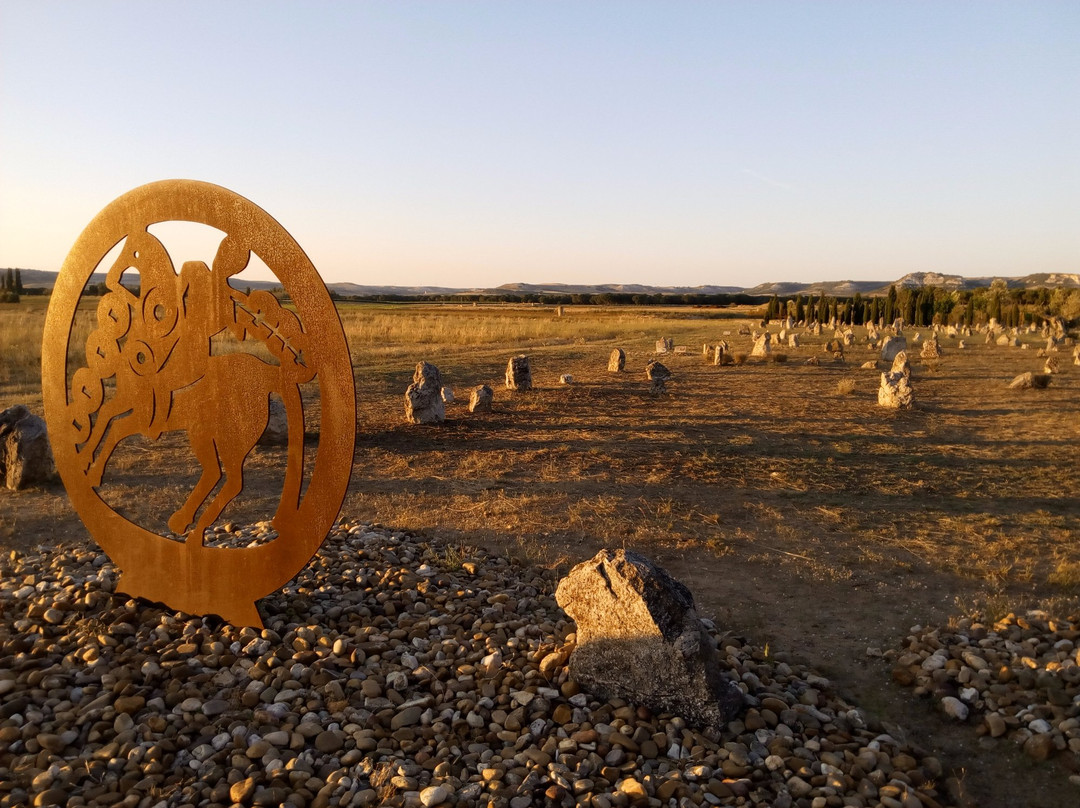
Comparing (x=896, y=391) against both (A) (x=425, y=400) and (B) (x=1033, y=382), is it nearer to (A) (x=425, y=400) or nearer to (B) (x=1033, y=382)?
(B) (x=1033, y=382)

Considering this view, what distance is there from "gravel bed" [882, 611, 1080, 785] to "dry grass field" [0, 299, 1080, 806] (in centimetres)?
13

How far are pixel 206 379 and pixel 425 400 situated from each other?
7.68m

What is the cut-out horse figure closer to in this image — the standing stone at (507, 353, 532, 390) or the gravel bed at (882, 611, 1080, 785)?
the gravel bed at (882, 611, 1080, 785)

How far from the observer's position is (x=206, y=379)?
4832 mm

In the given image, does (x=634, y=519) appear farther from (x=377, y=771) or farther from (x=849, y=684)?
(x=377, y=771)

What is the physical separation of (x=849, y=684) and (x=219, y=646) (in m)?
4.16

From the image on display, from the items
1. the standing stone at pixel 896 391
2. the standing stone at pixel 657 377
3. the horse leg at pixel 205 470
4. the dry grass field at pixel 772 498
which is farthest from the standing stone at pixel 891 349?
the horse leg at pixel 205 470

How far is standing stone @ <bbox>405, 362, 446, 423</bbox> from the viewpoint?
12508mm

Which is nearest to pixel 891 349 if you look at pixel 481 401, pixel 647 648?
pixel 481 401

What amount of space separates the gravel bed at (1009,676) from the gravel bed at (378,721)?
650 millimetres

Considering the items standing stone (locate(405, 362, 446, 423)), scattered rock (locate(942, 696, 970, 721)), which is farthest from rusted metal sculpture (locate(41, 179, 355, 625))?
standing stone (locate(405, 362, 446, 423))

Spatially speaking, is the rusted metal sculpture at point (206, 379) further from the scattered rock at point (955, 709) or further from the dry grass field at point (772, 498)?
the scattered rock at point (955, 709)

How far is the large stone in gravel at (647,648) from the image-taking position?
150 inches

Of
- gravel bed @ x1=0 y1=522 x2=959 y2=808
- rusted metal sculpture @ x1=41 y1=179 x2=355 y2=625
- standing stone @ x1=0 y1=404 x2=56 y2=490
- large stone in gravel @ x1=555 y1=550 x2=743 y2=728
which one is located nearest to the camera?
gravel bed @ x1=0 y1=522 x2=959 y2=808
